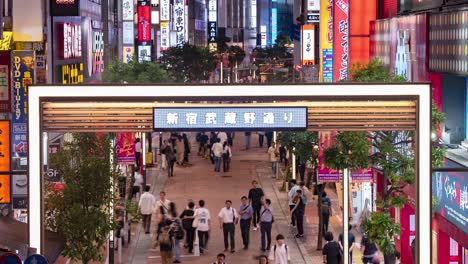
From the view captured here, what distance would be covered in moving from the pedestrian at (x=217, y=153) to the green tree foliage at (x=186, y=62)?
3619 centimetres

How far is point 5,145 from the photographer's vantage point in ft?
70.4

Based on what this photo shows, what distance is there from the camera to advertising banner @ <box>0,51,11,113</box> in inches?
910

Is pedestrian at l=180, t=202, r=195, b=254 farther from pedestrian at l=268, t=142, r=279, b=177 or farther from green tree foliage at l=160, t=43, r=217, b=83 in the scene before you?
green tree foliage at l=160, t=43, r=217, b=83

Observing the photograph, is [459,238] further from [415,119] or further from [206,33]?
[206,33]

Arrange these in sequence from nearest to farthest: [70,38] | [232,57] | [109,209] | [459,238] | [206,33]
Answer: [459,238] → [109,209] → [70,38] → [232,57] → [206,33]

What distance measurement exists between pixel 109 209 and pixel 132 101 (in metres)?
8.45

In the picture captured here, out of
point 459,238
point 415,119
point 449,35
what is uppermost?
point 449,35

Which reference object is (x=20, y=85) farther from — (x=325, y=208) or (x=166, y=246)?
(x=325, y=208)

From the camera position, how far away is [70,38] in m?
40.0

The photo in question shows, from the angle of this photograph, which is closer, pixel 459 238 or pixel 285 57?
pixel 459 238

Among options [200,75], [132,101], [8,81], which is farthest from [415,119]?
[200,75]

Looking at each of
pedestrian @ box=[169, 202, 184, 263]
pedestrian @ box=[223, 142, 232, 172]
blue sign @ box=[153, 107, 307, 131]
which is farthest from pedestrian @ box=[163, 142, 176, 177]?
blue sign @ box=[153, 107, 307, 131]

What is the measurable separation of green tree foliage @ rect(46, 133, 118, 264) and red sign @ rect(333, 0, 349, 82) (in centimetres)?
1228

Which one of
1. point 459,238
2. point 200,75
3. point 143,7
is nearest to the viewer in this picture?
point 459,238
